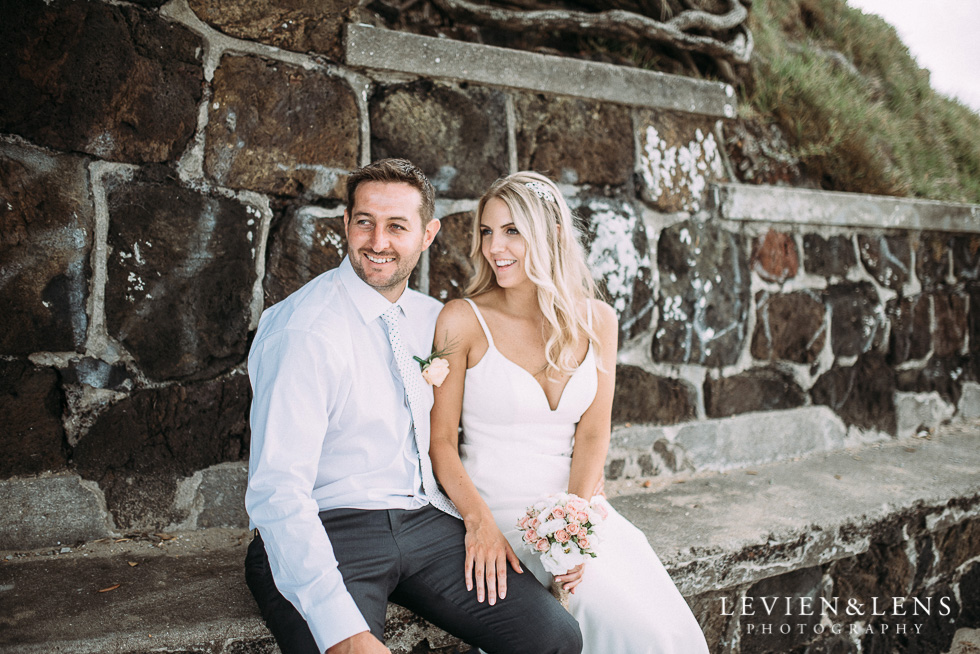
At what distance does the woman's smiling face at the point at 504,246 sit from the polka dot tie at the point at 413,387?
0.44 metres

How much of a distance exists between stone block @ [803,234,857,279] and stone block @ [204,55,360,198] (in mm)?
2474

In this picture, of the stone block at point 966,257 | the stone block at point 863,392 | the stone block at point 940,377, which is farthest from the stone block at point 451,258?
the stone block at point 966,257

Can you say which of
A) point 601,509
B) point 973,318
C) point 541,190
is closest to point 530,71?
point 541,190

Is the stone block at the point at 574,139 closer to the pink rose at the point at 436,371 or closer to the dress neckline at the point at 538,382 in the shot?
the dress neckline at the point at 538,382

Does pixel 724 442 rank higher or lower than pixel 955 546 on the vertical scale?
higher

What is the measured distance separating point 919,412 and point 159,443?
13.7 ft

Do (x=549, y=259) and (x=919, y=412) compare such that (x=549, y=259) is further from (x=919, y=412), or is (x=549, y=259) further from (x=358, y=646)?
(x=919, y=412)

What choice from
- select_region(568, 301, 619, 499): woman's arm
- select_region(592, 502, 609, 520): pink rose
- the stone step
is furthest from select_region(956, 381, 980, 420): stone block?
select_region(592, 502, 609, 520): pink rose

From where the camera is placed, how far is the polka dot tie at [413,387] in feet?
6.40

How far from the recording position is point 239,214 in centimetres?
238

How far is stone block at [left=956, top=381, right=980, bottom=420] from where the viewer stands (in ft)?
13.9

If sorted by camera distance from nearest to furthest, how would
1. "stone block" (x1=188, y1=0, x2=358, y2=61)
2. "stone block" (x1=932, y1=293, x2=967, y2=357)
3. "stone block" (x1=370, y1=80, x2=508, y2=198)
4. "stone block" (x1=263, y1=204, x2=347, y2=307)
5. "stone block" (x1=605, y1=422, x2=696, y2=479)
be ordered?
1. "stone block" (x1=188, y1=0, x2=358, y2=61)
2. "stone block" (x1=263, y1=204, x2=347, y2=307)
3. "stone block" (x1=370, y1=80, x2=508, y2=198)
4. "stone block" (x1=605, y1=422, x2=696, y2=479)
5. "stone block" (x1=932, y1=293, x2=967, y2=357)

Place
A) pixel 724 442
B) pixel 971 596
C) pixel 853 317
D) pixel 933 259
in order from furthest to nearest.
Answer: pixel 933 259 < pixel 853 317 < pixel 971 596 < pixel 724 442

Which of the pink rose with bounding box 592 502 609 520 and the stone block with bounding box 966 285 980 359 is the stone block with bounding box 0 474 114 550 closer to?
the pink rose with bounding box 592 502 609 520
